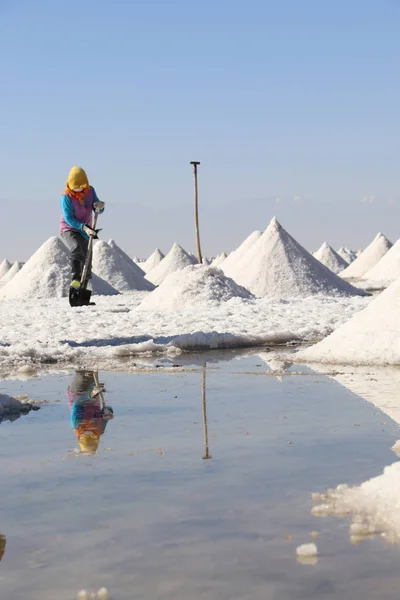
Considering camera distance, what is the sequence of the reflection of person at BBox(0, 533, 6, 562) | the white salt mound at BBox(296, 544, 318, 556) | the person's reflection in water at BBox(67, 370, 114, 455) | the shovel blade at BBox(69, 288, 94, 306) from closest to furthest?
the white salt mound at BBox(296, 544, 318, 556) → the reflection of person at BBox(0, 533, 6, 562) → the person's reflection in water at BBox(67, 370, 114, 455) → the shovel blade at BBox(69, 288, 94, 306)

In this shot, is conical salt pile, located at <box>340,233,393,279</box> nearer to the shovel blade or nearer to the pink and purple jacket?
the shovel blade

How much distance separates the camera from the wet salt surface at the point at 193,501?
2934 millimetres

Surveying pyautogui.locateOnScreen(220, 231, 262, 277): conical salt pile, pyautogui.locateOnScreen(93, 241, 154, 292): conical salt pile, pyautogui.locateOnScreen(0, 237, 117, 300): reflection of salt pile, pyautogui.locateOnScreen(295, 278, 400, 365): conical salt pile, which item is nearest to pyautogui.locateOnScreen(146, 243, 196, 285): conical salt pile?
pyautogui.locateOnScreen(93, 241, 154, 292): conical salt pile

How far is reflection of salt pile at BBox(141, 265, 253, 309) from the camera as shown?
19.5m

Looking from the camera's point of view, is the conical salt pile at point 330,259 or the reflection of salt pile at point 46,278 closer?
the reflection of salt pile at point 46,278

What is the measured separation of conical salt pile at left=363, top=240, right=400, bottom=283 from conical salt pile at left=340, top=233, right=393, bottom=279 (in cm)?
729

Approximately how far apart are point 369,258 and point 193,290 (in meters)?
37.0

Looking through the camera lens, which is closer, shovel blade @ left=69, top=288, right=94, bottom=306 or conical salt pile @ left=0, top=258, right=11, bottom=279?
shovel blade @ left=69, top=288, right=94, bottom=306

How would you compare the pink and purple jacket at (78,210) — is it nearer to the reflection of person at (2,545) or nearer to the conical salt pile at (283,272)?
the reflection of person at (2,545)

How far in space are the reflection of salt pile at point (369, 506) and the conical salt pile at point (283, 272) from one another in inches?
968

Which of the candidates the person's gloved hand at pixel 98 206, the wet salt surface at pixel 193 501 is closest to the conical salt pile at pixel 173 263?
the person's gloved hand at pixel 98 206

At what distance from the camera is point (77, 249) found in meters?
13.4

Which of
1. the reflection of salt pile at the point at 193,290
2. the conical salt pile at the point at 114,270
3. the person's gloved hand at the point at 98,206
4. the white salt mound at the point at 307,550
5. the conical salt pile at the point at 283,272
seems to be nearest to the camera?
the white salt mound at the point at 307,550

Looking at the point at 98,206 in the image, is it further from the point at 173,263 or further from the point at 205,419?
the point at 173,263
